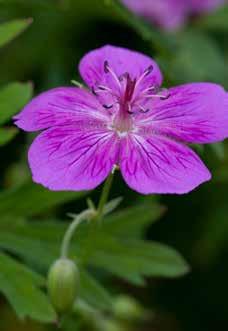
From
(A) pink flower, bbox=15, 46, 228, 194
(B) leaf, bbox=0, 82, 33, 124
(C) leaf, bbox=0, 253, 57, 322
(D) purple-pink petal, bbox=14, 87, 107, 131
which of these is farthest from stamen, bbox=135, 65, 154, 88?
(C) leaf, bbox=0, 253, 57, 322

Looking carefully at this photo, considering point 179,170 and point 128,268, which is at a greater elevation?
point 179,170

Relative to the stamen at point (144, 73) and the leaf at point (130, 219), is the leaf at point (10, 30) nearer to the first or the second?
the stamen at point (144, 73)

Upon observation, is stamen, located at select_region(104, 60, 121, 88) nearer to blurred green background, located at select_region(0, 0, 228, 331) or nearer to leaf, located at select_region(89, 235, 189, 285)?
leaf, located at select_region(89, 235, 189, 285)

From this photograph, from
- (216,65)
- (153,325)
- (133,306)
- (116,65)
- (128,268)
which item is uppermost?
(116,65)

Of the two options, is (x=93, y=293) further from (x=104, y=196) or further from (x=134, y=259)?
(x=104, y=196)

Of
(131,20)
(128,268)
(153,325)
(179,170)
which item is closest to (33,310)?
(128,268)

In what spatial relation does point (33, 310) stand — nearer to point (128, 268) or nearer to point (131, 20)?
point (128, 268)

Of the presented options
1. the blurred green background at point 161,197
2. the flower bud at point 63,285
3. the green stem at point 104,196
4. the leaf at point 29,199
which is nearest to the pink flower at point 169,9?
the blurred green background at point 161,197
